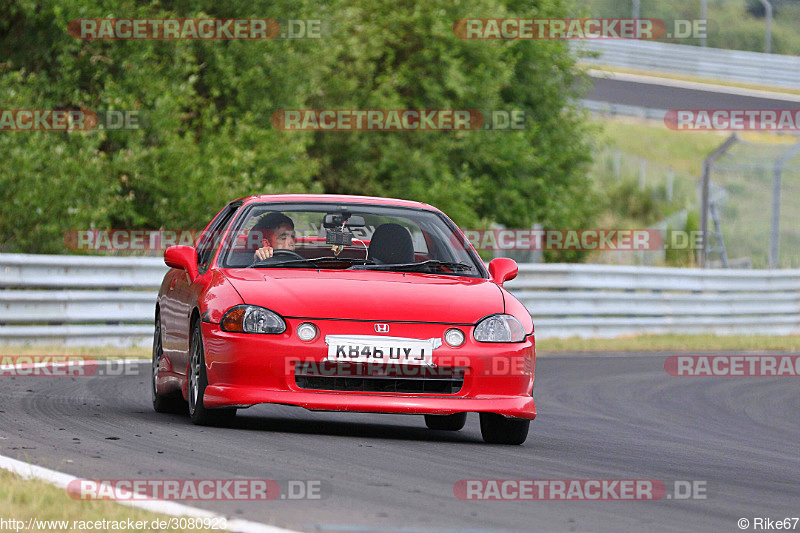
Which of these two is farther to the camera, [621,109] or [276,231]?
[621,109]

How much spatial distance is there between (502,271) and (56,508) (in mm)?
4535

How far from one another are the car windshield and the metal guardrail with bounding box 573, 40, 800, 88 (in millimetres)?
39633

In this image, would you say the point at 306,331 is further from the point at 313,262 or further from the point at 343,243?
the point at 343,243

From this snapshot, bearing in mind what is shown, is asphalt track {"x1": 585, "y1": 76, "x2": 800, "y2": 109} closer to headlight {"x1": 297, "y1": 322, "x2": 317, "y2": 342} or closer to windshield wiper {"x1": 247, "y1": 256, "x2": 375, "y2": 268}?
windshield wiper {"x1": 247, "y1": 256, "x2": 375, "y2": 268}

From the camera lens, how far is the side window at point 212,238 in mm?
9734

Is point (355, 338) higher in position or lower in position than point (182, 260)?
lower

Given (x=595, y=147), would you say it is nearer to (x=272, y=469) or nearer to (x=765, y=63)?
(x=765, y=63)

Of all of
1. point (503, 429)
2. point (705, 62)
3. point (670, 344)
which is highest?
point (705, 62)

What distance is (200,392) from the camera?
28.6 feet

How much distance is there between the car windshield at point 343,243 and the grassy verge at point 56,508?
11.0ft

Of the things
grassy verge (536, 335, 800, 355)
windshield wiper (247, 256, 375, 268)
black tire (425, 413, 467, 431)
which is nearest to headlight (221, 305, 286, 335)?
windshield wiper (247, 256, 375, 268)

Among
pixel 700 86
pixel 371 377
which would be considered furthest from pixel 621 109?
pixel 371 377

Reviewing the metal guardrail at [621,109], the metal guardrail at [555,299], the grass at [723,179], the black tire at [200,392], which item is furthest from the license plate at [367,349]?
the metal guardrail at [621,109]

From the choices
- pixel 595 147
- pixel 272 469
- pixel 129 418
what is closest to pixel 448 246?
pixel 129 418
